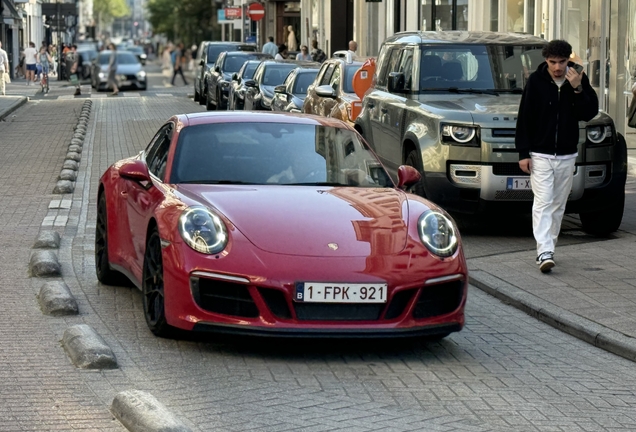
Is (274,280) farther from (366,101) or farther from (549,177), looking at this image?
(366,101)

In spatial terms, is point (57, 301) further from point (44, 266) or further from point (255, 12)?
point (255, 12)

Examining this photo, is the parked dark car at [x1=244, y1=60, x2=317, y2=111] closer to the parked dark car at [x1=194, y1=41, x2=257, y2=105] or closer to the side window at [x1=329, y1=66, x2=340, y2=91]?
the side window at [x1=329, y1=66, x2=340, y2=91]

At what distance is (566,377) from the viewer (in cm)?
712

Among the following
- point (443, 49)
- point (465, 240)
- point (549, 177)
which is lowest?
point (465, 240)

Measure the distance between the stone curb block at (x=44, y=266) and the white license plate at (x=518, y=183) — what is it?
428cm

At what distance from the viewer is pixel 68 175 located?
17797 mm

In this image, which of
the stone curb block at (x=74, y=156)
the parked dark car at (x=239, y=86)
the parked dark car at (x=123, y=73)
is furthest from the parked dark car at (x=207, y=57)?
the stone curb block at (x=74, y=156)

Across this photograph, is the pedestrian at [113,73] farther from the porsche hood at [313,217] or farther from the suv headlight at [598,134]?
the porsche hood at [313,217]

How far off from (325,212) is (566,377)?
1.63 m

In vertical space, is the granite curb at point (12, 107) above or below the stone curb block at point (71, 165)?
below

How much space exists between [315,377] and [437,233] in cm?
126

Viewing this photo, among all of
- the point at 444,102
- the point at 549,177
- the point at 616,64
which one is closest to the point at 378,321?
the point at 549,177

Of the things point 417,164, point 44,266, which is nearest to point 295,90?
point 417,164

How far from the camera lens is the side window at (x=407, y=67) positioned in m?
14.1
